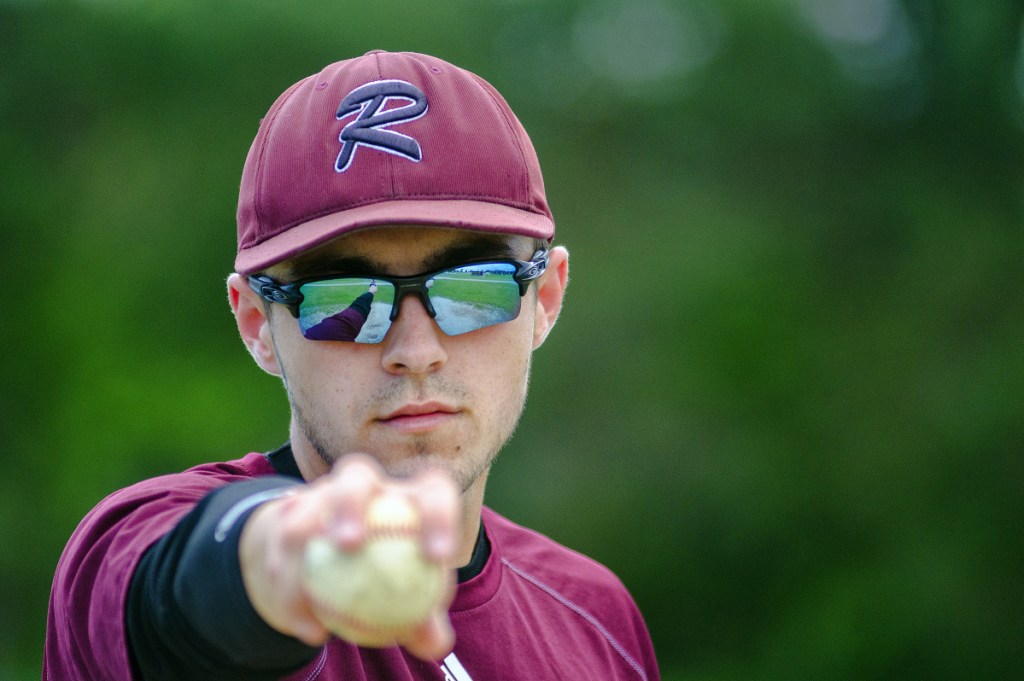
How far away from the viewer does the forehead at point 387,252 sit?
5.44 feet

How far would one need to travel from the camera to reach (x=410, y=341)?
1.65 m

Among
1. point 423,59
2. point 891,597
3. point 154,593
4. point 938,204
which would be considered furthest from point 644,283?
point 154,593

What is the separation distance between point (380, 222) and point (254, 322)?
44cm

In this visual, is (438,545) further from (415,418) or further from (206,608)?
(415,418)

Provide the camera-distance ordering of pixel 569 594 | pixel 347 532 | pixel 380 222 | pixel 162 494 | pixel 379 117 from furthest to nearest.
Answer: pixel 569 594, pixel 379 117, pixel 380 222, pixel 162 494, pixel 347 532

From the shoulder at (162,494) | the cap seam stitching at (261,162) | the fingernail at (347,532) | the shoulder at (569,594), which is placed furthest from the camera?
the shoulder at (569,594)

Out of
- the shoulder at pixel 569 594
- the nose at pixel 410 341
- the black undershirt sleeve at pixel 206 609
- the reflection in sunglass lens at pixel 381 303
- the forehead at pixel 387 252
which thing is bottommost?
the shoulder at pixel 569 594

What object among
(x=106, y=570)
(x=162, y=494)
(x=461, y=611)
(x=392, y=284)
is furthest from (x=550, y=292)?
(x=106, y=570)

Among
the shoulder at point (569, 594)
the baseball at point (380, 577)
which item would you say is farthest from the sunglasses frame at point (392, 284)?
the baseball at point (380, 577)

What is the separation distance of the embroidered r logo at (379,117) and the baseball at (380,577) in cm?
94

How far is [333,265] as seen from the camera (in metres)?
1.66

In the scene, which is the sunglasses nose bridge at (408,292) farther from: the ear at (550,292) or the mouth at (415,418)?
the ear at (550,292)

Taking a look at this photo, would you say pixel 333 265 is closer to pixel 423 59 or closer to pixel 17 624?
pixel 423 59

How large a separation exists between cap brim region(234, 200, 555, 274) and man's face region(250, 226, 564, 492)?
0.04 meters
